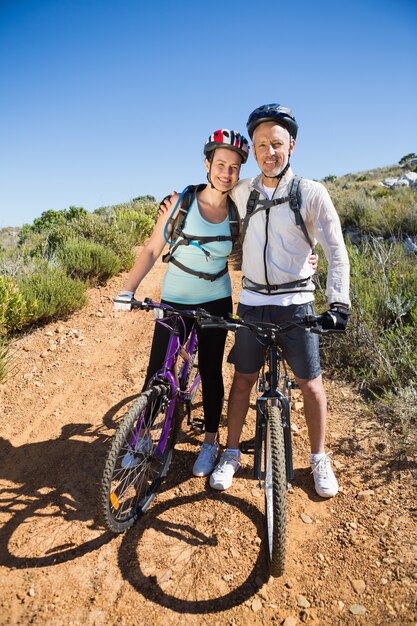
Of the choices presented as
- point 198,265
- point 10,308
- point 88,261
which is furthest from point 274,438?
point 88,261

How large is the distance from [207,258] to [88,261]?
16.5 feet

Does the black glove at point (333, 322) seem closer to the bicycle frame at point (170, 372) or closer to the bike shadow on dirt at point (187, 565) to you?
the bicycle frame at point (170, 372)

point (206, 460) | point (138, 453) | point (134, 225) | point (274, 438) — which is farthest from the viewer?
point (134, 225)

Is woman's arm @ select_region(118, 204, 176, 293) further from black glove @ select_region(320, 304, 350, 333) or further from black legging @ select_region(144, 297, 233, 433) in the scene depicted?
black glove @ select_region(320, 304, 350, 333)

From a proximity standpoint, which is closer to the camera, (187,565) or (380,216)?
(187,565)

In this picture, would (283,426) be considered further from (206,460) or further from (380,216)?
(380,216)

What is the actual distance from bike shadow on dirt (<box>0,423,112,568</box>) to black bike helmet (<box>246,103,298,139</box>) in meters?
2.92

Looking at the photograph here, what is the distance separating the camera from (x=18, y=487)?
313 centimetres

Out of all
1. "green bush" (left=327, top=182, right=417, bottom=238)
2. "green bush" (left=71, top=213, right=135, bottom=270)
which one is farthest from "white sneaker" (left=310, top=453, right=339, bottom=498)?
"green bush" (left=327, top=182, right=417, bottom=238)

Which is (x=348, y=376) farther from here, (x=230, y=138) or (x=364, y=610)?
(x=230, y=138)

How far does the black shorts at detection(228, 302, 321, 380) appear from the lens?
8.64 feet

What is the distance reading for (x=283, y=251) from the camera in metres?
2.61

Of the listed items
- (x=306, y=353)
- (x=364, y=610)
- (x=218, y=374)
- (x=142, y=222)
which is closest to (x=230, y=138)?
(x=306, y=353)

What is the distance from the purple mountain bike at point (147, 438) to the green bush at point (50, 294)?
127 inches
